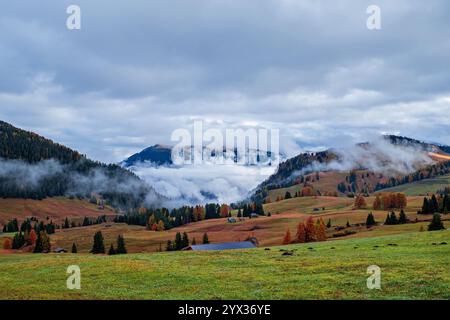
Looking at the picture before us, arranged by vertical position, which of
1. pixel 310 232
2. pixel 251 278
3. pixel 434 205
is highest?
pixel 434 205

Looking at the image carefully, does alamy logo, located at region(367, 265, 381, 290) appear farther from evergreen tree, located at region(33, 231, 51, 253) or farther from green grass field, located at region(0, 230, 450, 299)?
evergreen tree, located at region(33, 231, 51, 253)

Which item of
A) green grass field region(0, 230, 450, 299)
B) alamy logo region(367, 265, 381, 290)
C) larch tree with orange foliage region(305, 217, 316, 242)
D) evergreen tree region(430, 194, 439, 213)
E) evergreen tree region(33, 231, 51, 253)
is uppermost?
evergreen tree region(430, 194, 439, 213)

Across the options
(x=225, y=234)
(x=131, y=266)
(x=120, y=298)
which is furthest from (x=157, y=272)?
(x=225, y=234)

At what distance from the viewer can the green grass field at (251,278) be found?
1339 inches

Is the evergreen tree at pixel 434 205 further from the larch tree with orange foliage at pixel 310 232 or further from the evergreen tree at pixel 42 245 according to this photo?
the evergreen tree at pixel 42 245

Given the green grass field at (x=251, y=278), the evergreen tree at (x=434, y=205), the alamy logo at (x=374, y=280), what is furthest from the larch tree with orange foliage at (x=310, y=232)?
the alamy logo at (x=374, y=280)

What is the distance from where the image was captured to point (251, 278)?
140ft

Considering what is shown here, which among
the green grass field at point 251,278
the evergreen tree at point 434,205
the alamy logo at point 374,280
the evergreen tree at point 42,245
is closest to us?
the green grass field at point 251,278

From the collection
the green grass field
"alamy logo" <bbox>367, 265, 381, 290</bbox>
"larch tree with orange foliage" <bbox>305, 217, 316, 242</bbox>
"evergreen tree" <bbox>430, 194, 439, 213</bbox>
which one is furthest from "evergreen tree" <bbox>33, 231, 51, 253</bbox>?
"evergreen tree" <bbox>430, 194, 439, 213</bbox>

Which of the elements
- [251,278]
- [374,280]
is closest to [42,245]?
[251,278]

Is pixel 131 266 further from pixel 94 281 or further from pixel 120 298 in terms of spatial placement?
pixel 120 298

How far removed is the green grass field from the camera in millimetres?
34000

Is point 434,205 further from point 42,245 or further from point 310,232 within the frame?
point 42,245

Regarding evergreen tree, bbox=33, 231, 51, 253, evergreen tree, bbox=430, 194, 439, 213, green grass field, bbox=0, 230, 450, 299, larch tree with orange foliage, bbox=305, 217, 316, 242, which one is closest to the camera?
green grass field, bbox=0, 230, 450, 299
